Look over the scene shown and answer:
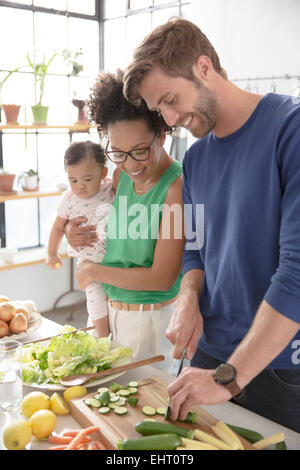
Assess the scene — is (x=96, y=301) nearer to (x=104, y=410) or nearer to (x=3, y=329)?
(x=3, y=329)

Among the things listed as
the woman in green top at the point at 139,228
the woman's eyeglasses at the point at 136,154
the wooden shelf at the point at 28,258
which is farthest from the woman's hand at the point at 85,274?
the wooden shelf at the point at 28,258

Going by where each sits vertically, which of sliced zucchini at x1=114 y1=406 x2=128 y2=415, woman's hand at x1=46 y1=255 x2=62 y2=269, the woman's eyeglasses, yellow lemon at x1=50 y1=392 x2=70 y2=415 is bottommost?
yellow lemon at x1=50 y1=392 x2=70 y2=415

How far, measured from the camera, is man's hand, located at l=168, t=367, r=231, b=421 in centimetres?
104

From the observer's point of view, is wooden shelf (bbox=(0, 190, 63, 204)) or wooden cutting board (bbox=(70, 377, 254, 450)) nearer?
wooden cutting board (bbox=(70, 377, 254, 450))

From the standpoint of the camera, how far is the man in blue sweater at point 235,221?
1.05 metres

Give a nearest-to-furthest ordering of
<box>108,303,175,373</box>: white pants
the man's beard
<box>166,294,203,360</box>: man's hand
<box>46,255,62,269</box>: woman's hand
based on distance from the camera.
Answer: the man's beard < <box>166,294,203,360</box>: man's hand < <box>108,303,175,373</box>: white pants < <box>46,255,62,269</box>: woman's hand

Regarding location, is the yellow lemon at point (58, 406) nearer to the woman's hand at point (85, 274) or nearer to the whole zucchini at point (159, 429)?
the whole zucchini at point (159, 429)

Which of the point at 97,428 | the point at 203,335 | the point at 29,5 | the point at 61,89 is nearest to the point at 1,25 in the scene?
the point at 29,5

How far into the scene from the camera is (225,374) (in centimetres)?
104

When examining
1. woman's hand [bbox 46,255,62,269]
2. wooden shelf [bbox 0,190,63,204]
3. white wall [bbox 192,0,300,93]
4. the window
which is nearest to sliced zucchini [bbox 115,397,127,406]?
woman's hand [bbox 46,255,62,269]

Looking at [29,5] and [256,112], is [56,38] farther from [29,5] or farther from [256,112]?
[256,112]

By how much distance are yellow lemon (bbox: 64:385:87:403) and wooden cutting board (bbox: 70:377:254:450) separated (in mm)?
40

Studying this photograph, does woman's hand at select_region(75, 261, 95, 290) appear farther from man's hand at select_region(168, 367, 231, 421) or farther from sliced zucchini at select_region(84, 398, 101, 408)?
man's hand at select_region(168, 367, 231, 421)

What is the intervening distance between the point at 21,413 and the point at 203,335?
1.80ft
